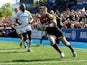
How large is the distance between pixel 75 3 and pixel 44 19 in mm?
30286

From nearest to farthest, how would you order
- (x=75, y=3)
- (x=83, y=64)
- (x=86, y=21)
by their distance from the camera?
(x=83, y=64), (x=86, y=21), (x=75, y=3)

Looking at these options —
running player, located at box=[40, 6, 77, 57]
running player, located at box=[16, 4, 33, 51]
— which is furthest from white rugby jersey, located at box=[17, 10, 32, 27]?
running player, located at box=[40, 6, 77, 57]

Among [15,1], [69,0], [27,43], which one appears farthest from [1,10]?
[27,43]

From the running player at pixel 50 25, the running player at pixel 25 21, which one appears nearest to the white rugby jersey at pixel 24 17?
the running player at pixel 25 21

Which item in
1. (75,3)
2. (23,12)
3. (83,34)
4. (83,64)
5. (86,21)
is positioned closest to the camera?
(83,64)

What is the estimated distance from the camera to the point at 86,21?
27.4 m

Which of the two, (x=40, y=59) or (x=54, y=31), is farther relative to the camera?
(x=54, y=31)

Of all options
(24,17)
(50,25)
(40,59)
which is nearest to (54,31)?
(50,25)

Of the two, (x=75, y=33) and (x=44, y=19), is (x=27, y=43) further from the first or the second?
(x=75, y=33)

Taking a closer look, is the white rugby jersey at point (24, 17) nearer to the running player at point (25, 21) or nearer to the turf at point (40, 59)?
the running player at point (25, 21)

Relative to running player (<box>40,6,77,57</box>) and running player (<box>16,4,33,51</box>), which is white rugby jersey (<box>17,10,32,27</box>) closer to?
running player (<box>16,4,33,51</box>)

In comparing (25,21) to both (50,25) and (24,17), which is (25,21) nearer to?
(24,17)

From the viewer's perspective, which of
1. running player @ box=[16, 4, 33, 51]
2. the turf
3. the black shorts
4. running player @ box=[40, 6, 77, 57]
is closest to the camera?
the turf

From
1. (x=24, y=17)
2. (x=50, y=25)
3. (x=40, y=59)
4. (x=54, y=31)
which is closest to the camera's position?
(x=40, y=59)
